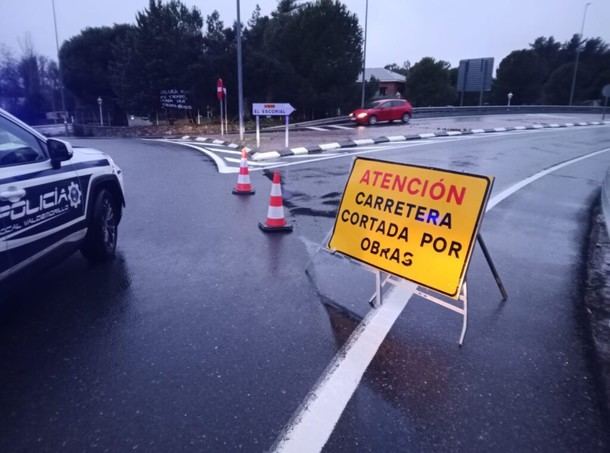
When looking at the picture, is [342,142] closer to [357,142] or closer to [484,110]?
[357,142]

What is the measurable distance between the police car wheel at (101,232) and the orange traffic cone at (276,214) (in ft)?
6.29

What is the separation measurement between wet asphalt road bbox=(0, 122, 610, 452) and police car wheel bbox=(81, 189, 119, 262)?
162 mm

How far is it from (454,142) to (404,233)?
15.0 metres

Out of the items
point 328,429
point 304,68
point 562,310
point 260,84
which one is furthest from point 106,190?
point 304,68

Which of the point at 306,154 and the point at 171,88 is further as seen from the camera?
the point at 171,88

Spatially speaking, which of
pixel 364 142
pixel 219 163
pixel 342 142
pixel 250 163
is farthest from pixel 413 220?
pixel 364 142

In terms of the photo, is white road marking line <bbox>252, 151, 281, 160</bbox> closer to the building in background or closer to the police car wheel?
the police car wheel

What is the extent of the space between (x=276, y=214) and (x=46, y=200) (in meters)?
2.98

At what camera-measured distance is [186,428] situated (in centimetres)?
240

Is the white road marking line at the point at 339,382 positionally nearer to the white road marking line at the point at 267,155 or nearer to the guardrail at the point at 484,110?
the white road marking line at the point at 267,155

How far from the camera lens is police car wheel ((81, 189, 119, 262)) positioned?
15.0 feet

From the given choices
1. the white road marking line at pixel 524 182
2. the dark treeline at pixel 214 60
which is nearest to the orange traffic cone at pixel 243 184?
the white road marking line at pixel 524 182

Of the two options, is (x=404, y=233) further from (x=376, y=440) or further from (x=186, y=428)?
(x=186, y=428)

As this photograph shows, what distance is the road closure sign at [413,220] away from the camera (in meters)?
3.46
